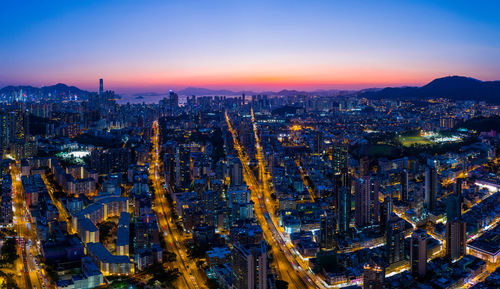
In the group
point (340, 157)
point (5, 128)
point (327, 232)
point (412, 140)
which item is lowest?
point (327, 232)

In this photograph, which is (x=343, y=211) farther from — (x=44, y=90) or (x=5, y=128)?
(x=44, y=90)

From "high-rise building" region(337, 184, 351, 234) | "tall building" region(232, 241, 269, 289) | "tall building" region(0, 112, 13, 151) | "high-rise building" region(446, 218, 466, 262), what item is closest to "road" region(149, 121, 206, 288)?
"tall building" region(232, 241, 269, 289)

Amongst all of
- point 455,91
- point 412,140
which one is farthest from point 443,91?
point 412,140

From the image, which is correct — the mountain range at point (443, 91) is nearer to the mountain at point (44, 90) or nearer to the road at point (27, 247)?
the mountain at point (44, 90)

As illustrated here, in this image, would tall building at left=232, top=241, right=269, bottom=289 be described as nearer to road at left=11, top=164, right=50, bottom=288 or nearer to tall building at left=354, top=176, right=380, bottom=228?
road at left=11, top=164, right=50, bottom=288

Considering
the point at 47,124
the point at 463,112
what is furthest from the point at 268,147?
the point at 463,112

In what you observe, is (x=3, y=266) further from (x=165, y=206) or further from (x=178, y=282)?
(x=165, y=206)

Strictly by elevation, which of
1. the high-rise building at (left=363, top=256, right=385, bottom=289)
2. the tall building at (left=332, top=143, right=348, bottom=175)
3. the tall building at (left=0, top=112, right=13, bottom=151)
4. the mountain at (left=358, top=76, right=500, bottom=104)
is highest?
the mountain at (left=358, top=76, right=500, bottom=104)
